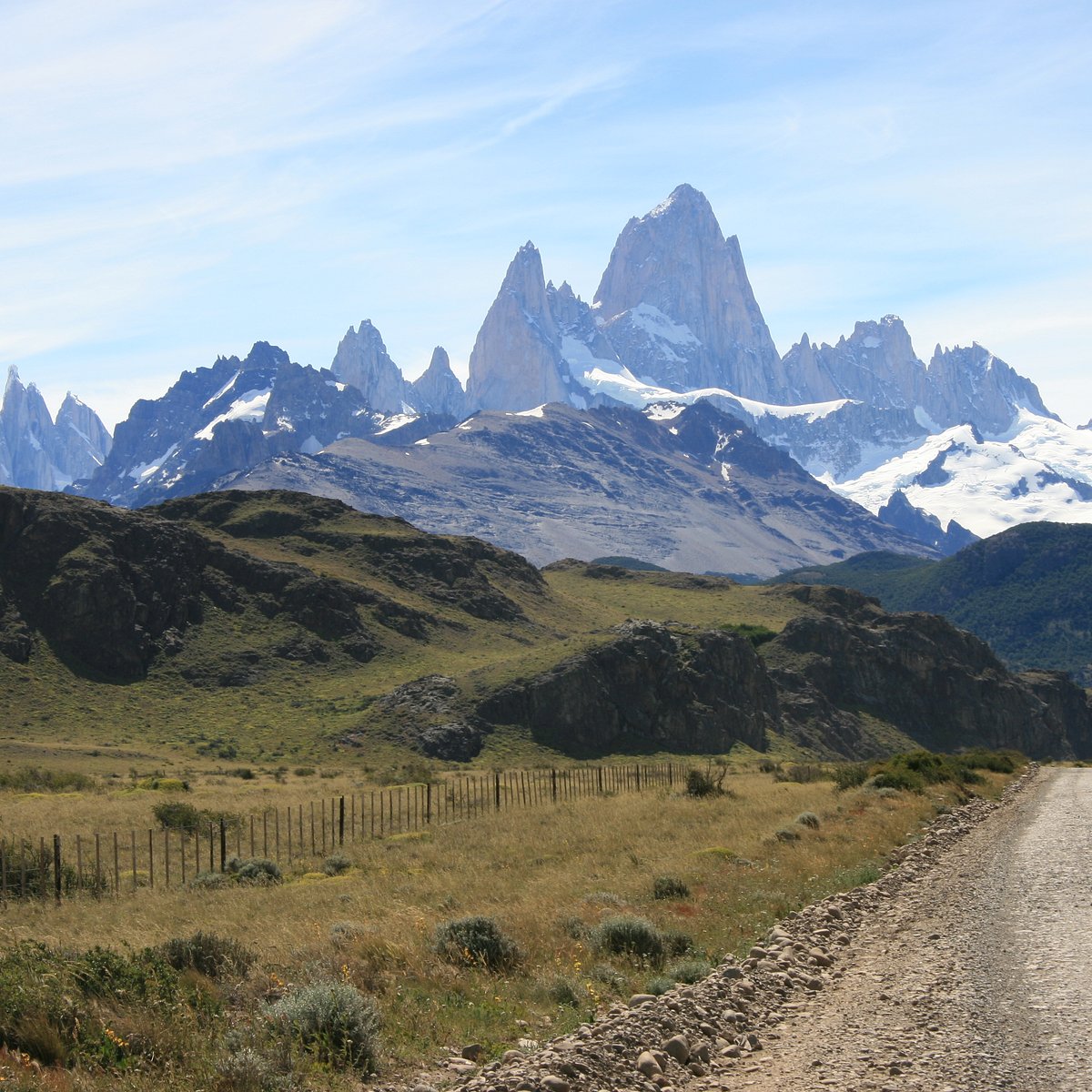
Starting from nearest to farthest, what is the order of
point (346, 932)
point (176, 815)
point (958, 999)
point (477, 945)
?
1. point (958, 999)
2. point (477, 945)
3. point (346, 932)
4. point (176, 815)

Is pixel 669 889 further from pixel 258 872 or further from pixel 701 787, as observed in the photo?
pixel 701 787

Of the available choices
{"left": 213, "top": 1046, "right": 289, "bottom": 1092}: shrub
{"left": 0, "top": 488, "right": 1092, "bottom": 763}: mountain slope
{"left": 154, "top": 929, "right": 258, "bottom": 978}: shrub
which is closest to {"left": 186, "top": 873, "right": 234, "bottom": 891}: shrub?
{"left": 154, "top": 929, "right": 258, "bottom": 978}: shrub

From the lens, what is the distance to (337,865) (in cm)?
2930

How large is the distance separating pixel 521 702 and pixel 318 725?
18592mm

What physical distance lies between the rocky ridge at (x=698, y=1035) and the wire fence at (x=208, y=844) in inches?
597

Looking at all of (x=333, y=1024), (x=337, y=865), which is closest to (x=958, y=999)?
(x=333, y=1024)

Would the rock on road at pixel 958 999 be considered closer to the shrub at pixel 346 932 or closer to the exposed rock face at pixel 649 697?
the shrub at pixel 346 932

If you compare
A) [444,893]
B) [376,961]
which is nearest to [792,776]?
[444,893]

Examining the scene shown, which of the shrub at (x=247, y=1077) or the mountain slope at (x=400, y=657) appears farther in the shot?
the mountain slope at (x=400, y=657)

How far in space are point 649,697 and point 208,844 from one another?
273 ft

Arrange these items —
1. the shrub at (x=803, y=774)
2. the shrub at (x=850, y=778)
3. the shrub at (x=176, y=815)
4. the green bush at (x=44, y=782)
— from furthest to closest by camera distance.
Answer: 1. the shrub at (x=803, y=774)
2. the green bush at (x=44, y=782)
3. the shrub at (x=850, y=778)
4. the shrub at (x=176, y=815)

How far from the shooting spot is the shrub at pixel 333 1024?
1202 centimetres

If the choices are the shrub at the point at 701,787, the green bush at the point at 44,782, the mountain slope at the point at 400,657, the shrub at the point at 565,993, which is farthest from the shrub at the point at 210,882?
the mountain slope at the point at 400,657

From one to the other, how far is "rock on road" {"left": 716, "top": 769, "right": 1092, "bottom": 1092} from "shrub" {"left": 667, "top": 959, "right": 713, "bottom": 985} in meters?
1.48
